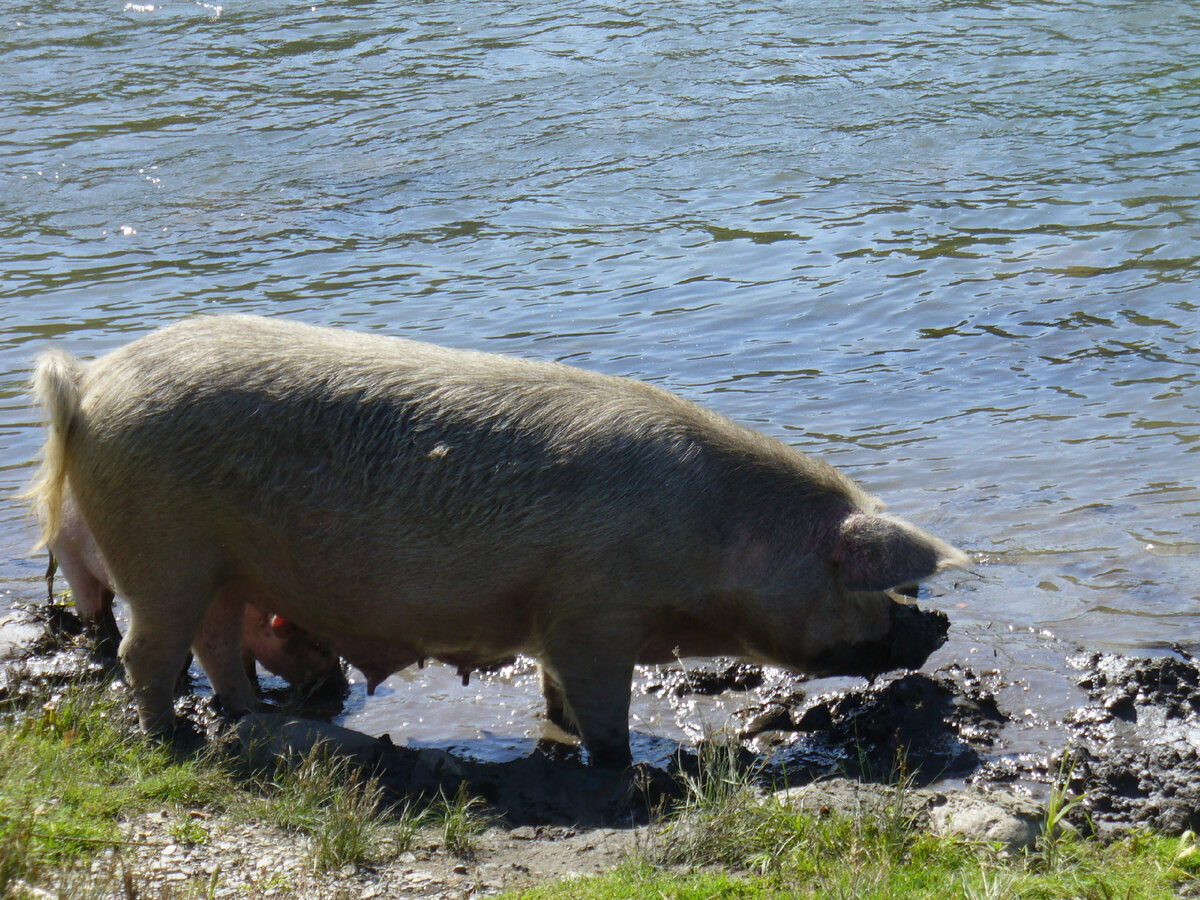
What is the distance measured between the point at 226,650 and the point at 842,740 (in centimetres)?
232

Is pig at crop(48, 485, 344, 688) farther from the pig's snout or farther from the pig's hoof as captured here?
the pig's snout

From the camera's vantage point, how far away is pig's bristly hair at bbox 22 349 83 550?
16.5ft

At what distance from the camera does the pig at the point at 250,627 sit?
228 inches

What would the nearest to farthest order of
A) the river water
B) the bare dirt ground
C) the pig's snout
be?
1. the bare dirt ground
2. the pig's snout
3. the river water

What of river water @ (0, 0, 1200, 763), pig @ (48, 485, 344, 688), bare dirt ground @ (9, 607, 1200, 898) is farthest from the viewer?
river water @ (0, 0, 1200, 763)

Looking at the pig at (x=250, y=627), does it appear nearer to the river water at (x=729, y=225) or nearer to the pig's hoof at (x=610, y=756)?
the river water at (x=729, y=225)

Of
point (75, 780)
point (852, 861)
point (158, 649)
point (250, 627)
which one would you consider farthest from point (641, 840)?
point (250, 627)

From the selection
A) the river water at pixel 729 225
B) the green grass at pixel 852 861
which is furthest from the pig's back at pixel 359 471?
the green grass at pixel 852 861

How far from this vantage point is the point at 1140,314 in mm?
10375

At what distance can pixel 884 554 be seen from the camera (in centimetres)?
512

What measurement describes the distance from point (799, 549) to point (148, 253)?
8.55 metres

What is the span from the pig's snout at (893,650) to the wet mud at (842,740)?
84 mm

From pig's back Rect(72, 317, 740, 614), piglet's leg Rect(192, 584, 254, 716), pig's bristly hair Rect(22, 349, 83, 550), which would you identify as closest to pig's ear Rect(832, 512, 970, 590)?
pig's back Rect(72, 317, 740, 614)

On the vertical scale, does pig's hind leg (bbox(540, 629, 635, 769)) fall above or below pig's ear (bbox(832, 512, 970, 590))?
below
